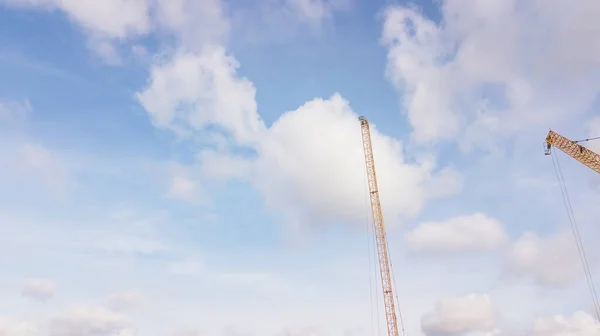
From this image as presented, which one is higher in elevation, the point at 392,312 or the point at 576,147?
the point at 576,147

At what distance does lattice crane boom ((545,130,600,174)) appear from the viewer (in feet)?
379

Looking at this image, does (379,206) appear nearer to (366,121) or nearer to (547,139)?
(366,121)

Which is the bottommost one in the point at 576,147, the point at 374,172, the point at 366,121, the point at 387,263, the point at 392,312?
the point at 392,312

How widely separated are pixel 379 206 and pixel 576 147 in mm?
62628

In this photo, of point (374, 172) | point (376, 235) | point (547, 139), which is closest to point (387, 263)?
point (376, 235)

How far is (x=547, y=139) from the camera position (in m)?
126

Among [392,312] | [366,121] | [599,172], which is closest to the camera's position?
[599,172]

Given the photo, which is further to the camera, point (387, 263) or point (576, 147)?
point (387, 263)

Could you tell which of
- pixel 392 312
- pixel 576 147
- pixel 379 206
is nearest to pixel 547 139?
pixel 576 147

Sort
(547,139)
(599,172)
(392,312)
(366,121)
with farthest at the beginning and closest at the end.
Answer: (366,121) < (392,312) < (547,139) < (599,172)

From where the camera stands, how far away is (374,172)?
167 m

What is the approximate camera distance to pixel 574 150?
11912 centimetres

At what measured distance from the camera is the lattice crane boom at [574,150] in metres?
116

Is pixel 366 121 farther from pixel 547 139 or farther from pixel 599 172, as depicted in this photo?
pixel 599 172
